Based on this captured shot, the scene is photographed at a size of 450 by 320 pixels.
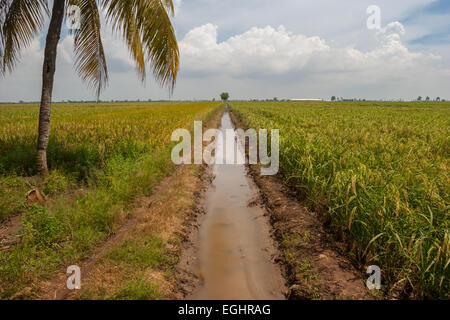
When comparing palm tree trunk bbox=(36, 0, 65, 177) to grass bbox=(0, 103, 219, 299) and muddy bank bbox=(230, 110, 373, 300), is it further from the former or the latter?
muddy bank bbox=(230, 110, 373, 300)

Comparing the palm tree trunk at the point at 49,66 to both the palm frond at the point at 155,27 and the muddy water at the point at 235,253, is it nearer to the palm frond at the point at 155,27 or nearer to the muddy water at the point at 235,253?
the palm frond at the point at 155,27

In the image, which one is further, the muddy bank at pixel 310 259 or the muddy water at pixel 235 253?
the muddy water at pixel 235 253

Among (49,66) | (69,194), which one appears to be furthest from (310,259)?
(49,66)

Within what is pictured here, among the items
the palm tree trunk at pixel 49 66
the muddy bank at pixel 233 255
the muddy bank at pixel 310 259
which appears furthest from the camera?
the palm tree trunk at pixel 49 66

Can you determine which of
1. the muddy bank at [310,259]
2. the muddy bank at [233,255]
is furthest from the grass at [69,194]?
the muddy bank at [310,259]

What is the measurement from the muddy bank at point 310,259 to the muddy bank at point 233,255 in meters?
0.18

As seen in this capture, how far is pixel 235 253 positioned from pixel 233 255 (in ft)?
0.20

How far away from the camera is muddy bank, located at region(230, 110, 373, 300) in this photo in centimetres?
267

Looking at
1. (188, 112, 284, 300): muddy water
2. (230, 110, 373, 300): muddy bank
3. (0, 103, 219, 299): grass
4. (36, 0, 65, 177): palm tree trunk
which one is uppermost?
(36, 0, 65, 177): palm tree trunk

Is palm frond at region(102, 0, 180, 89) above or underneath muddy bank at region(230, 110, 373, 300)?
above

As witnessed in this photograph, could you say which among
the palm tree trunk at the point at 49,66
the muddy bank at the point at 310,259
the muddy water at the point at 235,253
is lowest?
the muddy water at the point at 235,253

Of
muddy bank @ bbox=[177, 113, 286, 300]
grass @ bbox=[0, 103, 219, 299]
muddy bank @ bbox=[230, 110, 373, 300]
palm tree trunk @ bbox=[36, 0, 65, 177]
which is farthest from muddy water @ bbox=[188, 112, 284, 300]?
palm tree trunk @ bbox=[36, 0, 65, 177]

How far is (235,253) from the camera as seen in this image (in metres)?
3.66

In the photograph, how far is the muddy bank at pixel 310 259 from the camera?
2668 millimetres
